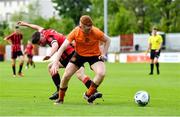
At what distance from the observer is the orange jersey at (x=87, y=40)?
1462 centimetres

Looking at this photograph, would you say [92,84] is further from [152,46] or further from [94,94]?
[152,46]

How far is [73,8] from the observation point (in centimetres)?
12300

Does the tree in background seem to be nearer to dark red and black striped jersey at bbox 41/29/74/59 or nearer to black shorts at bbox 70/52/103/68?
dark red and black striped jersey at bbox 41/29/74/59

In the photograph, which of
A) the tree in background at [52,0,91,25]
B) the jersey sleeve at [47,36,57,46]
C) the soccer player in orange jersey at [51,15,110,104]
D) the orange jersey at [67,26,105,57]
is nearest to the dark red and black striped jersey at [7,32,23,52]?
the jersey sleeve at [47,36,57,46]

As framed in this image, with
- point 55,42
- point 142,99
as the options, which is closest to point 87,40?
point 55,42

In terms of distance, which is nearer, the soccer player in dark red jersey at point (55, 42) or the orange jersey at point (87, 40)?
the orange jersey at point (87, 40)

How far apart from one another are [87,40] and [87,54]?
421mm

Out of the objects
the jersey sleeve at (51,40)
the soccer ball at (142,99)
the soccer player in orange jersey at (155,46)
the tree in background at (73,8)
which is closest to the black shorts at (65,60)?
the jersey sleeve at (51,40)

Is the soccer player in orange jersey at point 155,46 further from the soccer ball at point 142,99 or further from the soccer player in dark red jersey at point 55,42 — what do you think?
the soccer ball at point 142,99

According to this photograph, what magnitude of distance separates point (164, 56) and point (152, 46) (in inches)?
924

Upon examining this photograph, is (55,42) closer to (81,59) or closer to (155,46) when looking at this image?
(81,59)

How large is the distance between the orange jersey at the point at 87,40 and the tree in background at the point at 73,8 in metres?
108

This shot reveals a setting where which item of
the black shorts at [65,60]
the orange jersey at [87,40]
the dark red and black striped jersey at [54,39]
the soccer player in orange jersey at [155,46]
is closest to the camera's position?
the orange jersey at [87,40]

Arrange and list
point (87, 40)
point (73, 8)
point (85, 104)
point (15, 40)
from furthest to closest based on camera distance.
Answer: point (73, 8)
point (15, 40)
point (85, 104)
point (87, 40)
